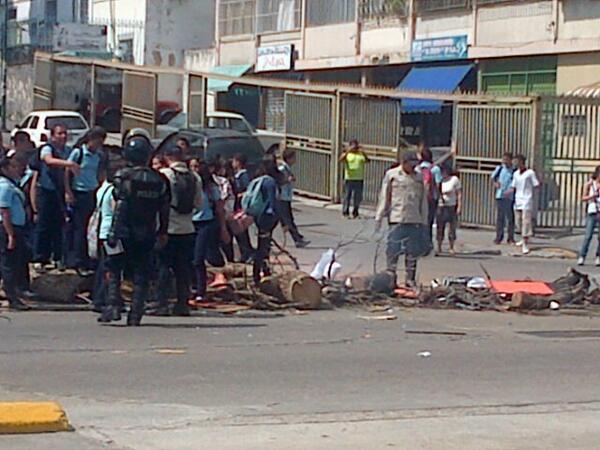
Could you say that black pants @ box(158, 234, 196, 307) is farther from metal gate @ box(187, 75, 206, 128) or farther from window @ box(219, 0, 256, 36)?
window @ box(219, 0, 256, 36)

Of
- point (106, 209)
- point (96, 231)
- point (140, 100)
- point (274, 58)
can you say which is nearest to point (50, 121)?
point (140, 100)

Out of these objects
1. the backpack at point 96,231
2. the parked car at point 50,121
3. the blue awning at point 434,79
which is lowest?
the backpack at point 96,231

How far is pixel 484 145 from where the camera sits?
89.9 ft

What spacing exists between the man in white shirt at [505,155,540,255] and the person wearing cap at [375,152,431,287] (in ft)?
22.2

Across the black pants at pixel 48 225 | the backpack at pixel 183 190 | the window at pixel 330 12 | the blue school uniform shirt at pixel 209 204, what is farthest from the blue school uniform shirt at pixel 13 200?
the window at pixel 330 12

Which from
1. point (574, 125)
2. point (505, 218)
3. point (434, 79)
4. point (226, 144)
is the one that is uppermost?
point (434, 79)

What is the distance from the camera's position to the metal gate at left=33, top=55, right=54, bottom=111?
39.9 meters

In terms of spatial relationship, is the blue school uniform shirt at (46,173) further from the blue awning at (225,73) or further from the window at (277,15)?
the window at (277,15)

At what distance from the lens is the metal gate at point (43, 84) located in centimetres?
3988

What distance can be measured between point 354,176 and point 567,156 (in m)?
4.51

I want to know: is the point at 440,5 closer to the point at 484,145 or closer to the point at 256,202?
the point at 484,145

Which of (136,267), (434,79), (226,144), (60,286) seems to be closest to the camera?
(136,267)

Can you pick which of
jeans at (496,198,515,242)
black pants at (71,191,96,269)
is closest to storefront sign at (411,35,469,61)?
jeans at (496,198,515,242)

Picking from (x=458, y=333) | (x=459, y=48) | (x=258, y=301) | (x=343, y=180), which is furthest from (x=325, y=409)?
(x=459, y=48)
